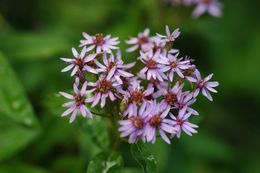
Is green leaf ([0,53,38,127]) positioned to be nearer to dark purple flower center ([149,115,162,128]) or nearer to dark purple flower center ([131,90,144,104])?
dark purple flower center ([131,90,144,104])

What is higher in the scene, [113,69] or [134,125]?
[113,69]

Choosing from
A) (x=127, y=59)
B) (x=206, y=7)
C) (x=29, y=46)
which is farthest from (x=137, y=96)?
(x=206, y=7)

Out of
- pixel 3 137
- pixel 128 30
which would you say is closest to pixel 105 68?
pixel 3 137

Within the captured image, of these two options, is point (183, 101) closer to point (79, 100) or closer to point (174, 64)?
point (174, 64)

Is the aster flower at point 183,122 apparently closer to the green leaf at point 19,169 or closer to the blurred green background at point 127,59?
the blurred green background at point 127,59

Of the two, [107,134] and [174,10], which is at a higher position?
[174,10]

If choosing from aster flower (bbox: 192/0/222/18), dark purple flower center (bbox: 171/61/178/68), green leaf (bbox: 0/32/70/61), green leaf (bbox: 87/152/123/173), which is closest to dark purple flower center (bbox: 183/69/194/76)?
dark purple flower center (bbox: 171/61/178/68)

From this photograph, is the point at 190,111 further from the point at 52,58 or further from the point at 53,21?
the point at 53,21
